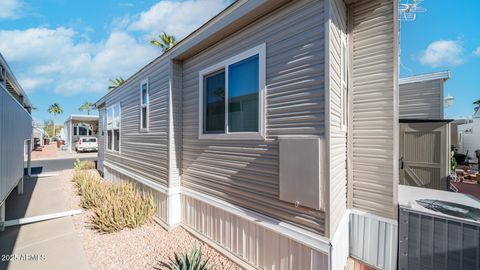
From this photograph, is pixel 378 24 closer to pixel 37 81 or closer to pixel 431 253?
pixel 431 253

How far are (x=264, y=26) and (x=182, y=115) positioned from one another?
2.72 meters

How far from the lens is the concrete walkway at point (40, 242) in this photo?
134 inches

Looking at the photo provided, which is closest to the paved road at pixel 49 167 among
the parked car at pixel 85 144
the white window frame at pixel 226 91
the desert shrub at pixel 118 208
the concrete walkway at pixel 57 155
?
the concrete walkway at pixel 57 155

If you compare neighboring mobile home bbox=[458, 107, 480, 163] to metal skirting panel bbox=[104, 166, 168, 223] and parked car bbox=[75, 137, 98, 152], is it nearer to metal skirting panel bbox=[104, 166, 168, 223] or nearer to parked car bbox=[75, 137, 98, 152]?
metal skirting panel bbox=[104, 166, 168, 223]

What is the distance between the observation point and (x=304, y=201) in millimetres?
2598

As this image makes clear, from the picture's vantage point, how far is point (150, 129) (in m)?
5.79

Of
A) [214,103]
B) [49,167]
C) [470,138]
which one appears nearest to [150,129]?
[214,103]

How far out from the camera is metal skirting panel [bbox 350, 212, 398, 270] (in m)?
2.95

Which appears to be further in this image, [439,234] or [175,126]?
[175,126]

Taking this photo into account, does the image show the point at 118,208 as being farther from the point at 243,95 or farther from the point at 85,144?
the point at 85,144

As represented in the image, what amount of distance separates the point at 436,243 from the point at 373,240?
72 cm

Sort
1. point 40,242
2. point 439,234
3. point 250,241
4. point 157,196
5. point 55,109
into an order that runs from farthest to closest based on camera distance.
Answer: point 55,109 → point 157,196 → point 40,242 → point 250,241 → point 439,234

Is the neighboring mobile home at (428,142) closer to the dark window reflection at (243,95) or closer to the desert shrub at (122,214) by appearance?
the dark window reflection at (243,95)

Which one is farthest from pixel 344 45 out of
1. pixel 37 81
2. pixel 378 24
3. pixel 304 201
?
pixel 37 81
